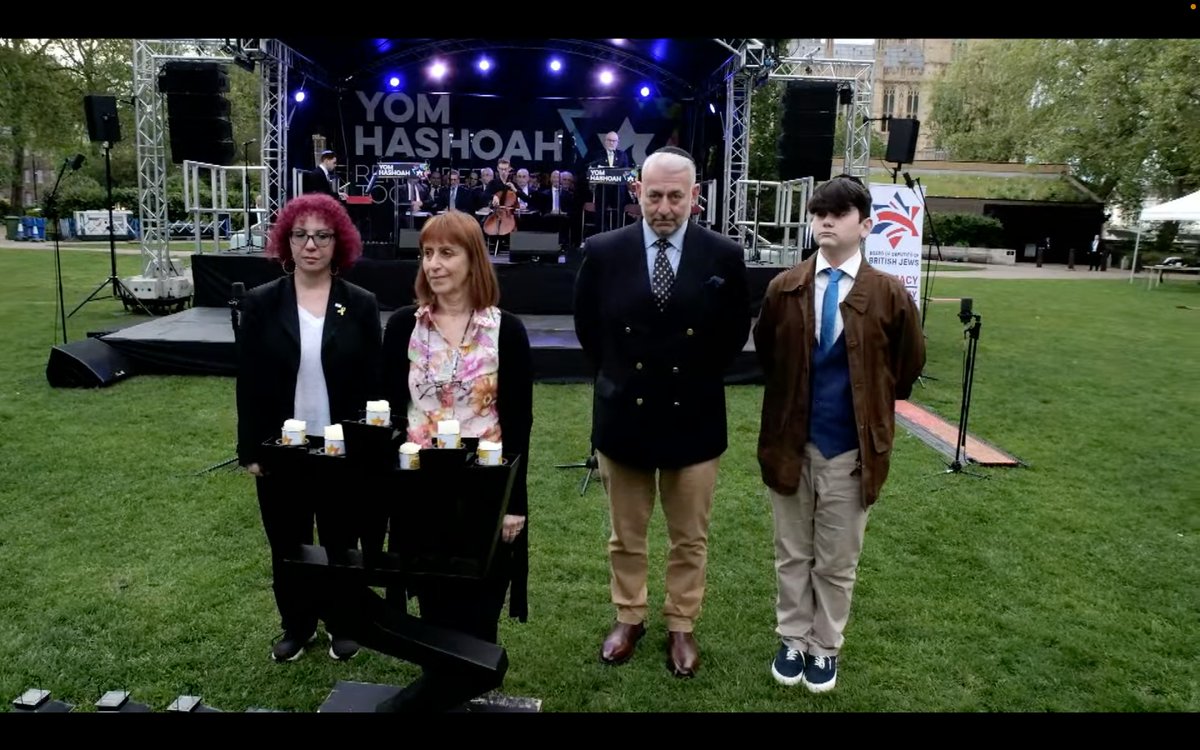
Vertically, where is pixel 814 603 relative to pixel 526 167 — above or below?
below

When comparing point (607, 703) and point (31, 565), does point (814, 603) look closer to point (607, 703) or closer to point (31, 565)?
point (607, 703)

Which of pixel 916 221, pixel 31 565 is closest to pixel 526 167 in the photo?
pixel 916 221

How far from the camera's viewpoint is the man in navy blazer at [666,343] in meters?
2.96

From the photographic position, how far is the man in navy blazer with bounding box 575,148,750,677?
9.70 feet

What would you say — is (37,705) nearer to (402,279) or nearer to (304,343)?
(304,343)

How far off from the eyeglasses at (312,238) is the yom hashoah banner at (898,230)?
22.4ft

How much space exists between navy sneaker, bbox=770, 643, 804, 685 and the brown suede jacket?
2.13 ft

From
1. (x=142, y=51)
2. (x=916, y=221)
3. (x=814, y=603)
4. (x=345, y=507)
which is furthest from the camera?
(x=142, y=51)

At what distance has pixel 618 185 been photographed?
1456 cm

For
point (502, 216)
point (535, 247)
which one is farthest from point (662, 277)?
point (502, 216)

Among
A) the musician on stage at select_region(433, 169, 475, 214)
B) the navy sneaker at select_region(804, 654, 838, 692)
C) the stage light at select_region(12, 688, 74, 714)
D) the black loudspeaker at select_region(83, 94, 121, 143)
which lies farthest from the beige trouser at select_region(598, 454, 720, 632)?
the musician on stage at select_region(433, 169, 475, 214)

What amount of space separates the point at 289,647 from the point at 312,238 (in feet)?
5.23

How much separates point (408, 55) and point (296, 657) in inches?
511

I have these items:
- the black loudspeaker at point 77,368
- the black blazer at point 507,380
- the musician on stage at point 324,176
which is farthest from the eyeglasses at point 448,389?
the musician on stage at point 324,176
